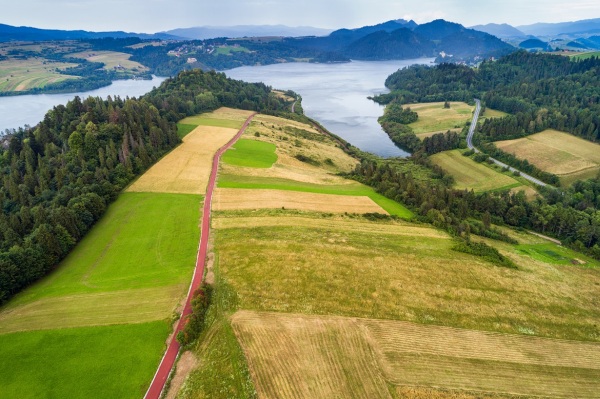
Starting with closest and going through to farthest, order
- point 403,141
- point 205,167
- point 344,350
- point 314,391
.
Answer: point 314,391, point 344,350, point 205,167, point 403,141

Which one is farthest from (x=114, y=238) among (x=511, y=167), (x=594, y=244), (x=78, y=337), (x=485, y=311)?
(x=511, y=167)

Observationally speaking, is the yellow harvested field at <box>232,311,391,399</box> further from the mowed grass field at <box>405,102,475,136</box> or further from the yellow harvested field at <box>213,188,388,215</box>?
the mowed grass field at <box>405,102,475,136</box>

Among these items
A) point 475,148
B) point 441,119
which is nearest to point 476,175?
point 475,148

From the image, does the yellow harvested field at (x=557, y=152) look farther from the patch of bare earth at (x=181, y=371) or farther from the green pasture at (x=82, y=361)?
the green pasture at (x=82, y=361)

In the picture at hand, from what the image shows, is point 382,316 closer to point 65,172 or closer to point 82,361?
point 82,361

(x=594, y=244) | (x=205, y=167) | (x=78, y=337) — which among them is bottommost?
(x=594, y=244)

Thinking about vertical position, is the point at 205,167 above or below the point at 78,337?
above

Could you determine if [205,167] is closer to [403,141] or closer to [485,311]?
[485,311]
